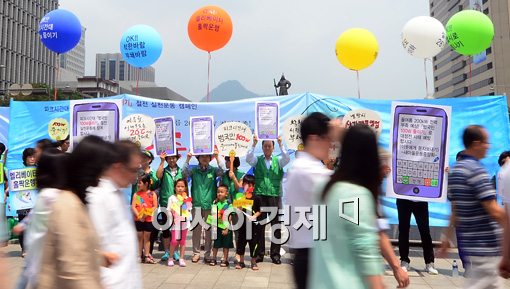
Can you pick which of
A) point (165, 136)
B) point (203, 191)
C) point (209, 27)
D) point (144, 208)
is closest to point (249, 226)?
point (203, 191)

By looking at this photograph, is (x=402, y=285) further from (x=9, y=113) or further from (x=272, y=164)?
(x=9, y=113)

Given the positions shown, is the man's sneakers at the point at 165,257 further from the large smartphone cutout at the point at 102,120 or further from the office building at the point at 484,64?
the office building at the point at 484,64

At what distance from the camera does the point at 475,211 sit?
2.93m

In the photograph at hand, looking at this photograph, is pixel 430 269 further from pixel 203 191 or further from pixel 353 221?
pixel 353 221

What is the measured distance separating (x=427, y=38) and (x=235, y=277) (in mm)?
5404

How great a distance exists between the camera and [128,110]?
7.94m

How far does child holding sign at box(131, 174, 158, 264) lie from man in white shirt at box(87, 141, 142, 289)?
3867 millimetres

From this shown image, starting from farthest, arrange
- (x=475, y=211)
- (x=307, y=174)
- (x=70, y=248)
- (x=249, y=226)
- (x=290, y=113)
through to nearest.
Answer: (x=290, y=113), (x=249, y=226), (x=475, y=211), (x=307, y=174), (x=70, y=248)

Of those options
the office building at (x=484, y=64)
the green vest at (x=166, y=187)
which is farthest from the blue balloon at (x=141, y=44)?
the office building at (x=484, y=64)

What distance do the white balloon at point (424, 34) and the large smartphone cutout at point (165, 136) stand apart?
15.1ft

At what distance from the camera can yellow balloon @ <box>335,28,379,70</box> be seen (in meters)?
7.77

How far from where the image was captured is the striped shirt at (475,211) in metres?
2.87

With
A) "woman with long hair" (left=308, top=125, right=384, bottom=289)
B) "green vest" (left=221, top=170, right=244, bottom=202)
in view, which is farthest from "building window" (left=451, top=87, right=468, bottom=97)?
"woman with long hair" (left=308, top=125, right=384, bottom=289)

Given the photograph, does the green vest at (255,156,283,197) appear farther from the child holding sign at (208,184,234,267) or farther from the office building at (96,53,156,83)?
the office building at (96,53,156,83)
